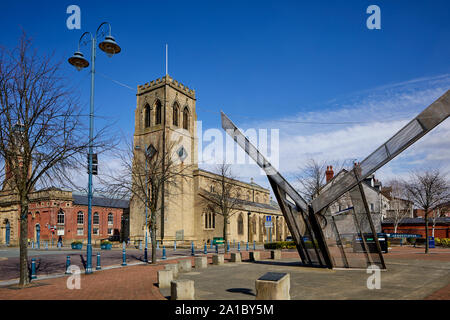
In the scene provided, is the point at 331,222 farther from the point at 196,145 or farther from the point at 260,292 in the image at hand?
the point at 196,145

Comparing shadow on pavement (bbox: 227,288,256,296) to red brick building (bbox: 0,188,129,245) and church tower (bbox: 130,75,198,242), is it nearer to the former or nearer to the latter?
church tower (bbox: 130,75,198,242)

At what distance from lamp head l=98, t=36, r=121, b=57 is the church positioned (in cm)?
3155

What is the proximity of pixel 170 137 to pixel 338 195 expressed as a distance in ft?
133

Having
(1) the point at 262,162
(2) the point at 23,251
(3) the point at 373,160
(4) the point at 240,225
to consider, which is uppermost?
(1) the point at 262,162

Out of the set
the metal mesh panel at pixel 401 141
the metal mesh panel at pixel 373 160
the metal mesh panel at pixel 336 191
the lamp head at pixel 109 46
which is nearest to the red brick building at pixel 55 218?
the lamp head at pixel 109 46

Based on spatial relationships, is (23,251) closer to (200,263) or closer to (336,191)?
(200,263)

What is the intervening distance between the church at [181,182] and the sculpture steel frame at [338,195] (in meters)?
32.7

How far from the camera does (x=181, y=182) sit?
49250mm

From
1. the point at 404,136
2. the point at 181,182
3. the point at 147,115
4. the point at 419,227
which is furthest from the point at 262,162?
the point at 419,227

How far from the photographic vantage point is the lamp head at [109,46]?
1678 centimetres

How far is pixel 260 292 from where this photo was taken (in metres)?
8.09

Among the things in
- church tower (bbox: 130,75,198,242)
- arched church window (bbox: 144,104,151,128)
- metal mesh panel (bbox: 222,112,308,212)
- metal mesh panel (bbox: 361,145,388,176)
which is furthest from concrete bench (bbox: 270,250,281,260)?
arched church window (bbox: 144,104,151,128)

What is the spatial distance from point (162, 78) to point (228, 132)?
134 feet
